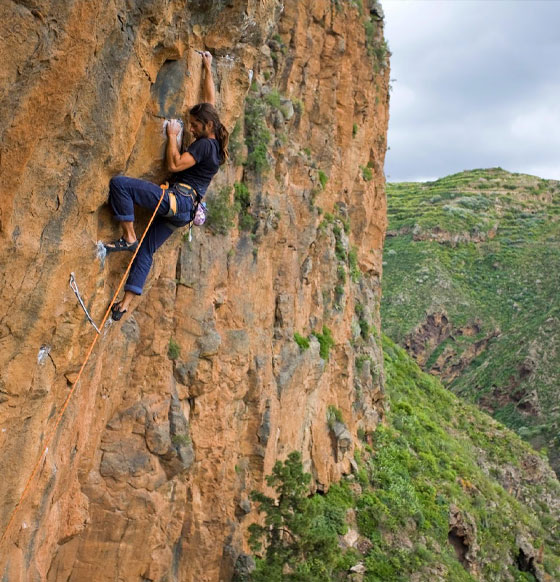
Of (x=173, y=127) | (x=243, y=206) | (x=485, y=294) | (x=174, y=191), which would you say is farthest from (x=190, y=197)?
(x=485, y=294)

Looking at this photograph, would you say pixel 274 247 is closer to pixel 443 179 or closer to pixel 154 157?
pixel 154 157

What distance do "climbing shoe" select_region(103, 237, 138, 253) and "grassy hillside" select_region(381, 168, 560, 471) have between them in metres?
52.9

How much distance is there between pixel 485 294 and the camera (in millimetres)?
81625

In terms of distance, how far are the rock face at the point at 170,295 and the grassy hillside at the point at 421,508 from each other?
1216mm

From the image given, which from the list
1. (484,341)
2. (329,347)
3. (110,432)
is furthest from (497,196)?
(110,432)

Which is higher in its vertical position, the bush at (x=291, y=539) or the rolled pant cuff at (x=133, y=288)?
the rolled pant cuff at (x=133, y=288)

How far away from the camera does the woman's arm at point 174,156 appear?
7461mm

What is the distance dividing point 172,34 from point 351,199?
22796mm

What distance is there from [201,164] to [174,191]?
0.49 m

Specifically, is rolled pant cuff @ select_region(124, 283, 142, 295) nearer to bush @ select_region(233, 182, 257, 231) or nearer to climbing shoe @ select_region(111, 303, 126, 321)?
climbing shoe @ select_region(111, 303, 126, 321)

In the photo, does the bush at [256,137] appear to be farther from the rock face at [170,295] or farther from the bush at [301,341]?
the bush at [301,341]

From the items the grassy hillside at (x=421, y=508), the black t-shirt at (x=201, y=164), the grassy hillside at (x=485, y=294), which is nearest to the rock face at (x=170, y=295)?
the black t-shirt at (x=201, y=164)

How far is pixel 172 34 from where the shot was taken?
283 inches

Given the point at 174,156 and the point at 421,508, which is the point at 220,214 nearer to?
the point at 174,156
